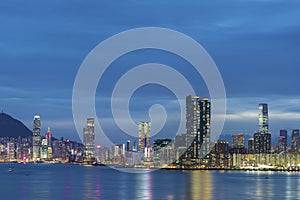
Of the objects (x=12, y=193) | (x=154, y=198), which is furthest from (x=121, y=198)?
(x=12, y=193)

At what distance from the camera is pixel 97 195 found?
115 metres

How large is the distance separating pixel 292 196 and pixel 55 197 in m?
44.6

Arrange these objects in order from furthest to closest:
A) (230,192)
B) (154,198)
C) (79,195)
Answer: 1. (230,192)
2. (79,195)
3. (154,198)

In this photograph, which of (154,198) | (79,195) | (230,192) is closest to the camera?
(154,198)

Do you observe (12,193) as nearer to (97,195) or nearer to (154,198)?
(97,195)

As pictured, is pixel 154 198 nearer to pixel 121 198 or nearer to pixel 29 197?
pixel 121 198

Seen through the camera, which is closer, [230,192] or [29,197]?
[29,197]

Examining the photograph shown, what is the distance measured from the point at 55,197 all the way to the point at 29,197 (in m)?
4.81

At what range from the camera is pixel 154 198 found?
108062 mm

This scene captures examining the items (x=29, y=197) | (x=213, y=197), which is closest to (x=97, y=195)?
(x=29, y=197)

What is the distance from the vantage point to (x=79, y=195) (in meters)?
115

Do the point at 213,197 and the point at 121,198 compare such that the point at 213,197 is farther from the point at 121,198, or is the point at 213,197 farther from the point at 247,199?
the point at 121,198

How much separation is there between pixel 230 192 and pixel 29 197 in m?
40.8

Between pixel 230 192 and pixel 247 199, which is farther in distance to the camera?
pixel 230 192
